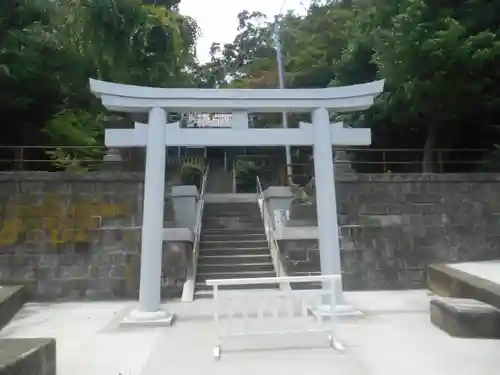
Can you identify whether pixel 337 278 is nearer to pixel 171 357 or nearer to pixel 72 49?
pixel 171 357

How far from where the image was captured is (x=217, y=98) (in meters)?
7.45

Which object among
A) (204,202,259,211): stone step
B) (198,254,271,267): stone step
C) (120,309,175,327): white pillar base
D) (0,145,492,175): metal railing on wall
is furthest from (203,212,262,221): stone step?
(120,309,175,327): white pillar base

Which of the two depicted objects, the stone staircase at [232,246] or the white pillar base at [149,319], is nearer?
Result: the white pillar base at [149,319]

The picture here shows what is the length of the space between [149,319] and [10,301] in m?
2.30

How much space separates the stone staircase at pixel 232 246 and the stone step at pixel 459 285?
289 cm

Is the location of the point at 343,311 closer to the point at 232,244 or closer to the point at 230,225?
the point at 232,244

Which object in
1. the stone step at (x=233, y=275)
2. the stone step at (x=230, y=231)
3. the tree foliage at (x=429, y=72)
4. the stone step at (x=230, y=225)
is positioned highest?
the tree foliage at (x=429, y=72)

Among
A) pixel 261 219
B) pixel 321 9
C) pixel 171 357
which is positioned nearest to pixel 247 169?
pixel 321 9

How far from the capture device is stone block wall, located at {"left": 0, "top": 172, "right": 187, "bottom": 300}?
9.19 m

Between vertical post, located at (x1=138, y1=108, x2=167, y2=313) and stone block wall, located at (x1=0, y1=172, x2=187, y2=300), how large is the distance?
2.19 meters

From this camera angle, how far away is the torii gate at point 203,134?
7195mm

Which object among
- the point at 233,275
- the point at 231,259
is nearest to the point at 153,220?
the point at 233,275

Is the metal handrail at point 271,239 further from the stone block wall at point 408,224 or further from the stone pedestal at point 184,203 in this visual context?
the stone pedestal at point 184,203

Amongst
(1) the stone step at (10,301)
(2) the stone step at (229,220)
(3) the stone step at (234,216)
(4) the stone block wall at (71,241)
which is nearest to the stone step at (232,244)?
(2) the stone step at (229,220)
